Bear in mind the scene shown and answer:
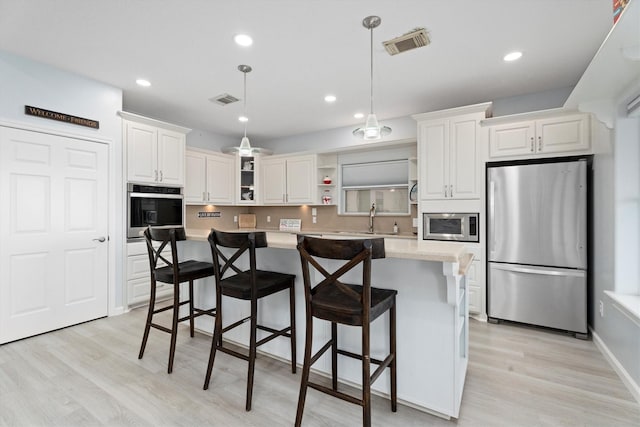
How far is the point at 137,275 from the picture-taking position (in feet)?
12.5

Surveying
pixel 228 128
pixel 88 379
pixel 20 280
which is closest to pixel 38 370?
pixel 88 379

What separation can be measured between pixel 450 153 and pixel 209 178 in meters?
3.71

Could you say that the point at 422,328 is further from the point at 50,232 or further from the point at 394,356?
the point at 50,232

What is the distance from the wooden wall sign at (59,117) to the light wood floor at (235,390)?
2168mm

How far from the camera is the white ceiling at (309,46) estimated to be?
2184mm

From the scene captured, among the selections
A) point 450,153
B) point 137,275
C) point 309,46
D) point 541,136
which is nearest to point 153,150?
point 137,275

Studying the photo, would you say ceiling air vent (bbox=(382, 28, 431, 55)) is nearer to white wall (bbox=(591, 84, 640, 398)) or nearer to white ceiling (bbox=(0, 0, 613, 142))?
white ceiling (bbox=(0, 0, 613, 142))

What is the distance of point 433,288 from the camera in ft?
5.98

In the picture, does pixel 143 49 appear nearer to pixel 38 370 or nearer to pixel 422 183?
pixel 38 370

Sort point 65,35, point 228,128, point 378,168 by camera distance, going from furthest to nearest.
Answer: point 228,128
point 378,168
point 65,35

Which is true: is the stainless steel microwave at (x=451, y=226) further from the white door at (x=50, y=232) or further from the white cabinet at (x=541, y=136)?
the white door at (x=50, y=232)

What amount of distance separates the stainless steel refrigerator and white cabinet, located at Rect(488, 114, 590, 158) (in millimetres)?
164

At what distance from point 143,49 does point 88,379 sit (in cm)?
269

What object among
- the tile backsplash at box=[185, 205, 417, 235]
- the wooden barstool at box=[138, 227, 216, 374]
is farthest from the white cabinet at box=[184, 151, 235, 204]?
the wooden barstool at box=[138, 227, 216, 374]
